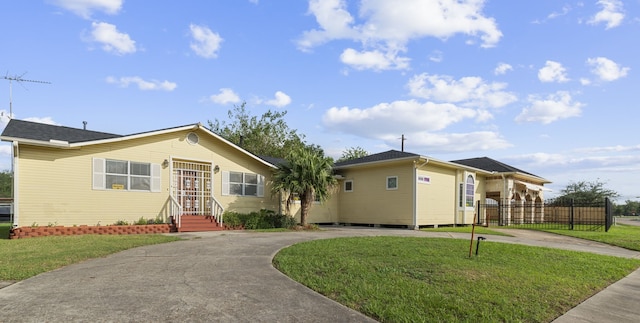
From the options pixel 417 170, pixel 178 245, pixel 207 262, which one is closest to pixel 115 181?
pixel 178 245

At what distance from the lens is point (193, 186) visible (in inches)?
639

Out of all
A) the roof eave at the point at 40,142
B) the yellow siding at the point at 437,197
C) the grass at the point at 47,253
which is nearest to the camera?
the grass at the point at 47,253

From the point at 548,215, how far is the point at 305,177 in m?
18.5

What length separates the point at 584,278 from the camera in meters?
6.37

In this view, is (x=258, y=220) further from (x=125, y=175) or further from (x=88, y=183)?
(x=88, y=183)

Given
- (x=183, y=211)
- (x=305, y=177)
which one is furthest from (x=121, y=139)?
(x=305, y=177)

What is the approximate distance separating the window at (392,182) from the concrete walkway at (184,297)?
11804 millimetres

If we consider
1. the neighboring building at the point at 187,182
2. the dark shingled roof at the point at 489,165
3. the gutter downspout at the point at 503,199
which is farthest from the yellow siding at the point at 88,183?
the dark shingled roof at the point at 489,165

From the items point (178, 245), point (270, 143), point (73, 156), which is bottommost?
point (178, 245)

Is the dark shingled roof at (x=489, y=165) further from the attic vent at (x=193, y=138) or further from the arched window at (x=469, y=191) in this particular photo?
the attic vent at (x=193, y=138)

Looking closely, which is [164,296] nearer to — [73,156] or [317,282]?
[317,282]

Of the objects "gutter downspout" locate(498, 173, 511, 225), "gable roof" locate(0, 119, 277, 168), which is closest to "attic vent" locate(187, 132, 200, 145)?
"gable roof" locate(0, 119, 277, 168)

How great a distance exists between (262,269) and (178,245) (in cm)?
407

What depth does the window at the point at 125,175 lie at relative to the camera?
44.4ft
